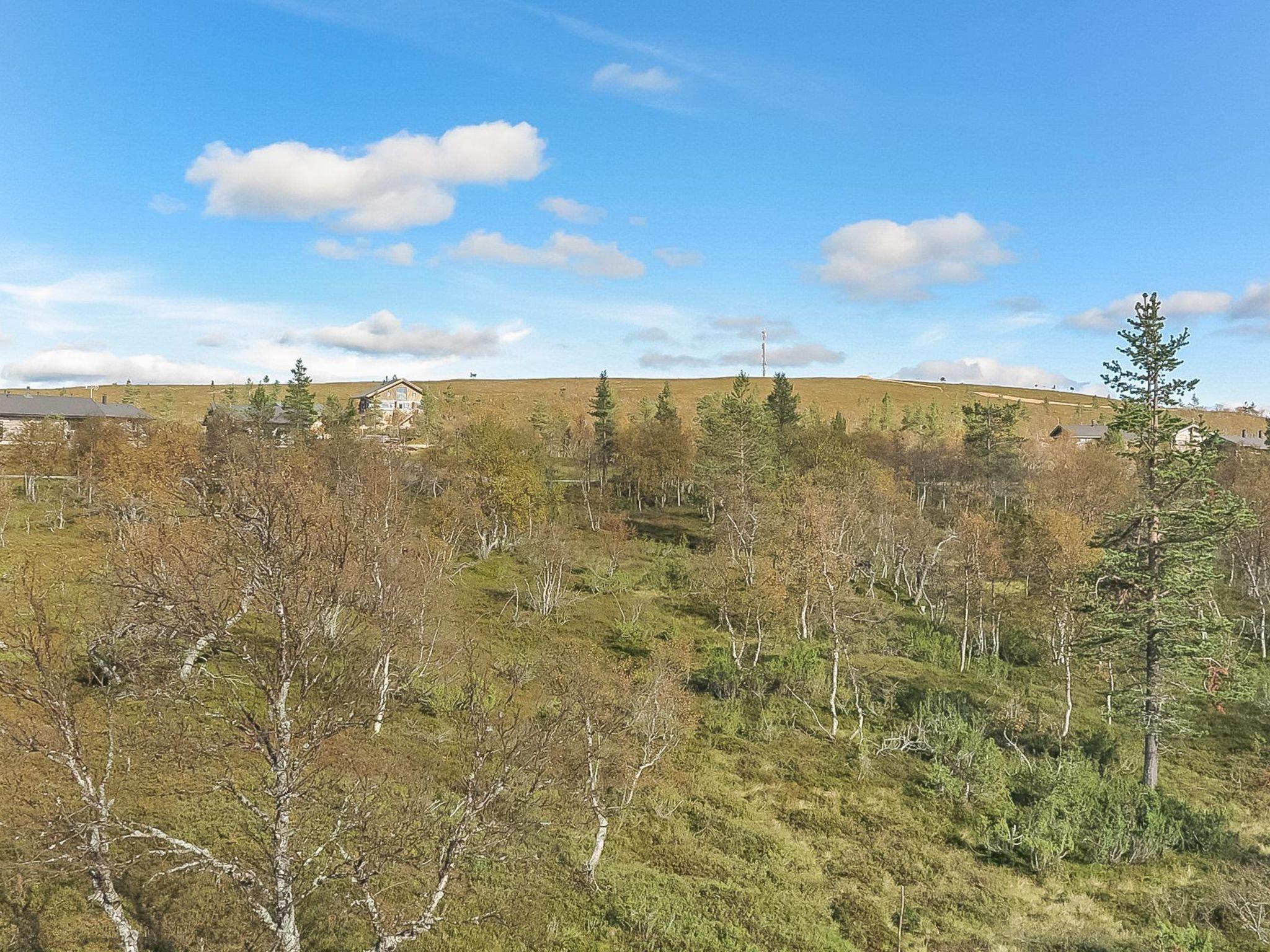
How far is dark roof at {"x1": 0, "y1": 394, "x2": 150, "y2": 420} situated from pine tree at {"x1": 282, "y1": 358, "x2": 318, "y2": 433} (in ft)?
89.5

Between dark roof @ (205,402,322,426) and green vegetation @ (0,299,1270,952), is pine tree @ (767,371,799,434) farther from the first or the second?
dark roof @ (205,402,322,426)

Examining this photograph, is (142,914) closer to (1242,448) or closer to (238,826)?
(238,826)

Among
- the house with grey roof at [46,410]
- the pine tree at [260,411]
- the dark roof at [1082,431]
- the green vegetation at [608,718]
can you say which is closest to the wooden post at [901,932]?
the green vegetation at [608,718]

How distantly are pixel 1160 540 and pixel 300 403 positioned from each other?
97720 millimetres

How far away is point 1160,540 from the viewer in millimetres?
33125

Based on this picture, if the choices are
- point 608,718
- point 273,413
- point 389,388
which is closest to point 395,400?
point 389,388

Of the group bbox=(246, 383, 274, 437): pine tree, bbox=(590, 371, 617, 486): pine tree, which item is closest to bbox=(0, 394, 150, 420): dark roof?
bbox=(246, 383, 274, 437): pine tree

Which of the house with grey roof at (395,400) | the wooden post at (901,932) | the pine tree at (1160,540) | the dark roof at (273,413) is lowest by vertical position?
the wooden post at (901,932)

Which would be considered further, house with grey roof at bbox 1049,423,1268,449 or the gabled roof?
the gabled roof

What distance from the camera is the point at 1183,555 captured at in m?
31.4

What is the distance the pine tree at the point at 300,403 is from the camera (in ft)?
→ 311

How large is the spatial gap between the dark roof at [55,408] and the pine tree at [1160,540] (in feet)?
404

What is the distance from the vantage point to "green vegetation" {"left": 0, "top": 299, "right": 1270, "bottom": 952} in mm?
13688

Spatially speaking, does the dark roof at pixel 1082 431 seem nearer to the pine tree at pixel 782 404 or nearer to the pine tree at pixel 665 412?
the pine tree at pixel 782 404
